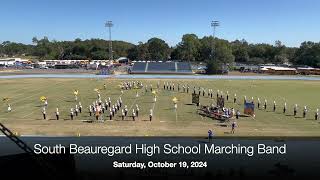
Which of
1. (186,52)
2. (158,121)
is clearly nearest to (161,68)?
(186,52)

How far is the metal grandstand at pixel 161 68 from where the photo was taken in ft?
319

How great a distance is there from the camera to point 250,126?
29578mm

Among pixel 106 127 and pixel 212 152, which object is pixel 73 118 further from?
pixel 212 152

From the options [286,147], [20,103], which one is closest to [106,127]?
[286,147]

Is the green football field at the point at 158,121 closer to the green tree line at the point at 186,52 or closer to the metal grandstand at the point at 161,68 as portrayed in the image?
the metal grandstand at the point at 161,68

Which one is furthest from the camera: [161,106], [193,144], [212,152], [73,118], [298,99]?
[298,99]

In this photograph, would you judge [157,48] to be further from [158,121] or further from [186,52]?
[158,121]

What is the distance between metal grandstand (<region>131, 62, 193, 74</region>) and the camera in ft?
319

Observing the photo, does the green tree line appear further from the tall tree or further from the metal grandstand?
the metal grandstand

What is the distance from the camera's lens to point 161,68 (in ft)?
346

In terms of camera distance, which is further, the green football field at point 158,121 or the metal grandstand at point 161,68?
the metal grandstand at point 161,68

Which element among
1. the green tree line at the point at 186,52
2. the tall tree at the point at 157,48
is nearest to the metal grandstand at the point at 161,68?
the green tree line at the point at 186,52

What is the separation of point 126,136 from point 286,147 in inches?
366

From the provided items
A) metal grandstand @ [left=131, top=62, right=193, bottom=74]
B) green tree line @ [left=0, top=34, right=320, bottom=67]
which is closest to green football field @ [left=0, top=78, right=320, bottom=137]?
metal grandstand @ [left=131, top=62, right=193, bottom=74]
